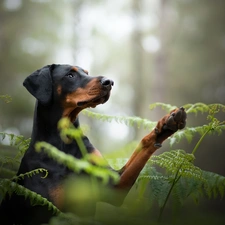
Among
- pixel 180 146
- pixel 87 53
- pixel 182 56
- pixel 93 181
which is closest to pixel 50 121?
pixel 93 181

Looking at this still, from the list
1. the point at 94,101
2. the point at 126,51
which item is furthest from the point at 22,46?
the point at 94,101

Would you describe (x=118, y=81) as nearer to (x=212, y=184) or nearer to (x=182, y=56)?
(x=182, y=56)

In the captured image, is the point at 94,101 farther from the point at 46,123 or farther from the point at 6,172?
the point at 6,172

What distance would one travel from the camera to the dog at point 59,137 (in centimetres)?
206

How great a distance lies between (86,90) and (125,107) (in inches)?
473

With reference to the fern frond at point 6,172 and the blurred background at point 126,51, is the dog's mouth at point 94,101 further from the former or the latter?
the blurred background at point 126,51

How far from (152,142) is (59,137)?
703mm

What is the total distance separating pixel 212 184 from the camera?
94.2 inches

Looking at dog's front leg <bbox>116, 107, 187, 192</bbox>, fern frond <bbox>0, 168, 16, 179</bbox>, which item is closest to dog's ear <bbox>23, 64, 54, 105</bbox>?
fern frond <bbox>0, 168, 16, 179</bbox>

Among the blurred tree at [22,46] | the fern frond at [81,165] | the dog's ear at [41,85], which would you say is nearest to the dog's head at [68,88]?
the dog's ear at [41,85]

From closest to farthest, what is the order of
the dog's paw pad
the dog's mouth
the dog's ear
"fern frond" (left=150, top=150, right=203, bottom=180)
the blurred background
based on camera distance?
→ 1. the dog's paw pad
2. "fern frond" (left=150, top=150, right=203, bottom=180)
3. the dog's mouth
4. the dog's ear
5. the blurred background

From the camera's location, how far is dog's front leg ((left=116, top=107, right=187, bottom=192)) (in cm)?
196

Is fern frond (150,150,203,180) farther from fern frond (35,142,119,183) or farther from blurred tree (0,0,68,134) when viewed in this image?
blurred tree (0,0,68,134)

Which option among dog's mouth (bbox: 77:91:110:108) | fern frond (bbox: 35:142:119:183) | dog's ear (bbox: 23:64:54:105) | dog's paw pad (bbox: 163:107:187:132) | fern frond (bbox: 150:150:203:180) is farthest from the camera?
dog's ear (bbox: 23:64:54:105)
